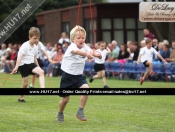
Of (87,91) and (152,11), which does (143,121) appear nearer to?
(152,11)

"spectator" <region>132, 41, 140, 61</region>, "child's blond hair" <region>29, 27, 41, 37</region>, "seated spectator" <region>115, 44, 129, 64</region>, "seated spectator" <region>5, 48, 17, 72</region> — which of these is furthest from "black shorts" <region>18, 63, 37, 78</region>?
"seated spectator" <region>5, 48, 17, 72</region>

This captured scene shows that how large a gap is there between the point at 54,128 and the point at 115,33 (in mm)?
29884

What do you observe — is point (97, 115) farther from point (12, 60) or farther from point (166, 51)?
point (12, 60)

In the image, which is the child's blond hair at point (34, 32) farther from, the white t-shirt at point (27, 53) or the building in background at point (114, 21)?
the building in background at point (114, 21)

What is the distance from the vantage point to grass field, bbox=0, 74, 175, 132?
1059cm

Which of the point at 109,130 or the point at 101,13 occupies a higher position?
the point at 101,13

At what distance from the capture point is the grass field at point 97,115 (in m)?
10.6

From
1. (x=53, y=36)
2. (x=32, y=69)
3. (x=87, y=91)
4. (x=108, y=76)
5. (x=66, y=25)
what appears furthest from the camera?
(x=53, y=36)

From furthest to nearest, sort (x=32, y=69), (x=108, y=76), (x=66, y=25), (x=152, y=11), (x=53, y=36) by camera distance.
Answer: (x=53, y=36) → (x=66, y=25) → (x=108, y=76) → (x=32, y=69) → (x=152, y=11)

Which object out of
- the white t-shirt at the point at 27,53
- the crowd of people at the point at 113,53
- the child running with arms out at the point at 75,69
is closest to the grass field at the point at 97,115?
the child running with arms out at the point at 75,69

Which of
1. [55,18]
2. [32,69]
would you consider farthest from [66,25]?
[32,69]

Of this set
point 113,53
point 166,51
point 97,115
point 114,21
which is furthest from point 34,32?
point 114,21

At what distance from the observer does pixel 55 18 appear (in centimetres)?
4638

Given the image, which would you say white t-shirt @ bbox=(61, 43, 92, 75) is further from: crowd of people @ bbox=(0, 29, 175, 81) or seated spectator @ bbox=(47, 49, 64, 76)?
seated spectator @ bbox=(47, 49, 64, 76)
